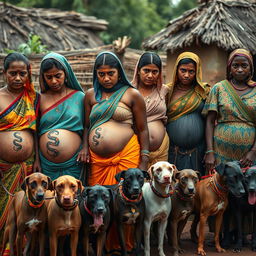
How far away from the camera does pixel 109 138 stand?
238 inches

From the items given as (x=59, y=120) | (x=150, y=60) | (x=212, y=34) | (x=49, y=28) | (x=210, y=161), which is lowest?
(x=210, y=161)

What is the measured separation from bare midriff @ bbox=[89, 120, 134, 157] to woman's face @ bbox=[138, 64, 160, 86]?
809 mm

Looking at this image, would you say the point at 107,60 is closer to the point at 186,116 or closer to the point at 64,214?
the point at 186,116

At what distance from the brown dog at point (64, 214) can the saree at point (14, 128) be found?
82cm

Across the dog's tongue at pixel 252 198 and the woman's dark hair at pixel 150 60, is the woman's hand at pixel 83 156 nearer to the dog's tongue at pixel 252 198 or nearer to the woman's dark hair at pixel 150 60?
the woman's dark hair at pixel 150 60

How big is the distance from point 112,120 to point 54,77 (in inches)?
35.5

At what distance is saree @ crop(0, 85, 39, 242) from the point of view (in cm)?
597

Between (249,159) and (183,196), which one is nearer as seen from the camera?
(183,196)

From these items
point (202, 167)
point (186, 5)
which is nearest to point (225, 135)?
point (202, 167)

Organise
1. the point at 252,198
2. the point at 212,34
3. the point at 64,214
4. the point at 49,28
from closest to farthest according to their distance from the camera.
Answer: the point at 64,214
the point at 252,198
the point at 212,34
the point at 49,28

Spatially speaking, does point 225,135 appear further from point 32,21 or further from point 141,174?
point 32,21

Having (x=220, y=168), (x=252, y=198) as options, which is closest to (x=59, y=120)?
(x=220, y=168)

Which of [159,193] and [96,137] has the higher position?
[96,137]

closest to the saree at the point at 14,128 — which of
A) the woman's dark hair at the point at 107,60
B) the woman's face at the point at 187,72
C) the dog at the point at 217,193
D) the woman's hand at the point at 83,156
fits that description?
the woman's hand at the point at 83,156
